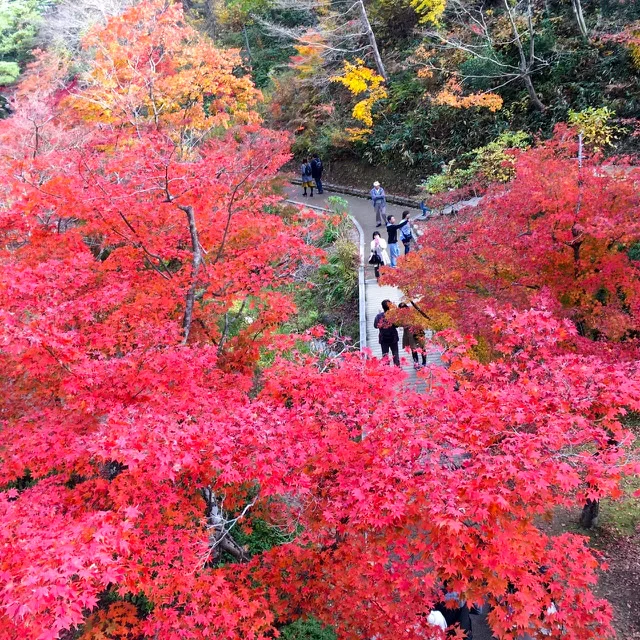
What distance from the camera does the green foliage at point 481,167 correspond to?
47.8ft

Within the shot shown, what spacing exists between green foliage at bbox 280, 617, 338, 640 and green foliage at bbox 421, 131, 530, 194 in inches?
481

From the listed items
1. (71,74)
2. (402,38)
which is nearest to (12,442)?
(402,38)

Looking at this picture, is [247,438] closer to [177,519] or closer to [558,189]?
[177,519]

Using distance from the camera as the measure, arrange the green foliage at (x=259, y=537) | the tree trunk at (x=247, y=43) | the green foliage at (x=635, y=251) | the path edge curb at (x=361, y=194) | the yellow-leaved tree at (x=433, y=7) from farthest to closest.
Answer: the tree trunk at (x=247, y=43), the path edge curb at (x=361, y=194), the yellow-leaved tree at (x=433, y=7), the green foliage at (x=635, y=251), the green foliage at (x=259, y=537)

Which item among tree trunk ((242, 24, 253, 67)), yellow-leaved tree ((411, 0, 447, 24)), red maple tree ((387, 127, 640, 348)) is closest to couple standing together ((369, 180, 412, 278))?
red maple tree ((387, 127, 640, 348))

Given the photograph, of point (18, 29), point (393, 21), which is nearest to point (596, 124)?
point (393, 21)

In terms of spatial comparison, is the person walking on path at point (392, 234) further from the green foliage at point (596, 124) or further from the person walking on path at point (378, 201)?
the green foliage at point (596, 124)

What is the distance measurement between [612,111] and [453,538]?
48.0ft

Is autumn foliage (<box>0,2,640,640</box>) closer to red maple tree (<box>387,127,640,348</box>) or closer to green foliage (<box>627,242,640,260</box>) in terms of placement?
red maple tree (<box>387,127,640,348</box>)

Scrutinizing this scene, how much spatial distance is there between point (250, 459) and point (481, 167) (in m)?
13.8

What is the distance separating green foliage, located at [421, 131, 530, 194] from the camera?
47.8 ft

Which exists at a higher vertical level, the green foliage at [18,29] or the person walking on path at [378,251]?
the green foliage at [18,29]

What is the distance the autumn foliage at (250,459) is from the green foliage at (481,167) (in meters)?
7.19

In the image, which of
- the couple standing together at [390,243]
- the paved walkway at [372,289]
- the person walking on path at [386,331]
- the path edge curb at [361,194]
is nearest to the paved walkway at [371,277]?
Answer: the paved walkway at [372,289]
